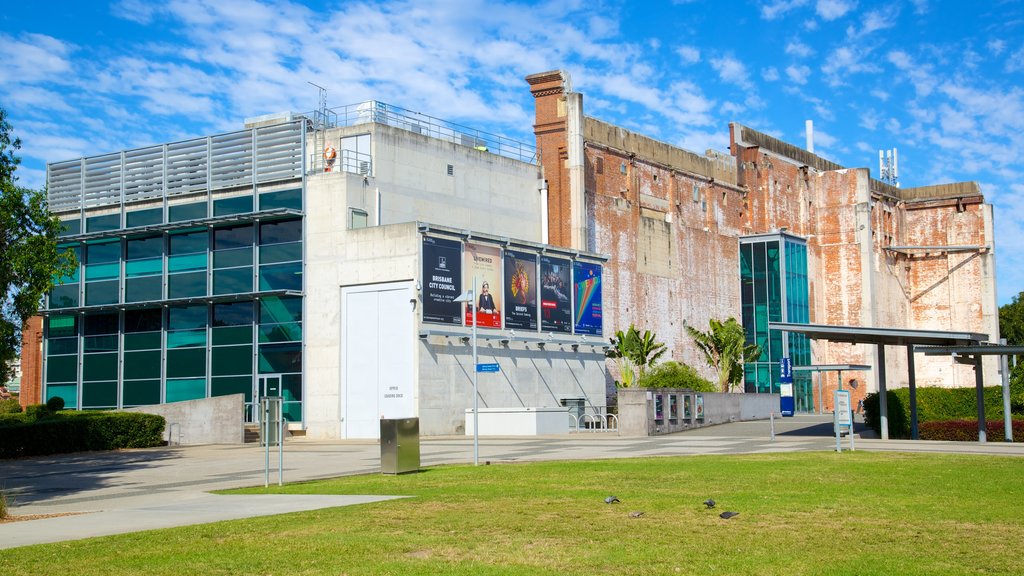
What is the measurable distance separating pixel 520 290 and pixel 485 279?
239 centimetres

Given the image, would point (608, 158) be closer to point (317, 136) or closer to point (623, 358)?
point (623, 358)

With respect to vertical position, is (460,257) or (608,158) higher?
(608,158)

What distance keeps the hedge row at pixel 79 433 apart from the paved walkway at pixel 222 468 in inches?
41.1

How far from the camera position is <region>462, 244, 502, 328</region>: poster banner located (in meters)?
44.9

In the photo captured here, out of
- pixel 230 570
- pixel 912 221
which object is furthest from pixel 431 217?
pixel 912 221

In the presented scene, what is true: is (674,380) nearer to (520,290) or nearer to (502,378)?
(520,290)

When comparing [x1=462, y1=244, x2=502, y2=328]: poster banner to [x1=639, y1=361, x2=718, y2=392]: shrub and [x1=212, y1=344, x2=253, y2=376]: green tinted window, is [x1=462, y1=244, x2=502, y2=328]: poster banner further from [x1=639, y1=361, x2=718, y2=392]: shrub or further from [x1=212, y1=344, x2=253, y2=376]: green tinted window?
[x1=212, y1=344, x2=253, y2=376]: green tinted window

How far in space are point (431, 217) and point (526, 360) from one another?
8.31 metres

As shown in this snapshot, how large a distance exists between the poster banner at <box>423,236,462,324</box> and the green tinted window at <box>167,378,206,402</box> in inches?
446

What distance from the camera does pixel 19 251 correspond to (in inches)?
1046

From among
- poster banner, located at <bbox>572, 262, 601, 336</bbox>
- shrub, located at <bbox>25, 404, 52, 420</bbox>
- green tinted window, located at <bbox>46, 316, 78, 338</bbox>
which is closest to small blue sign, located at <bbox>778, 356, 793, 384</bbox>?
poster banner, located at <bbox>572, 262, 601, 336</bbox>

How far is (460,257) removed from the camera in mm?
44562

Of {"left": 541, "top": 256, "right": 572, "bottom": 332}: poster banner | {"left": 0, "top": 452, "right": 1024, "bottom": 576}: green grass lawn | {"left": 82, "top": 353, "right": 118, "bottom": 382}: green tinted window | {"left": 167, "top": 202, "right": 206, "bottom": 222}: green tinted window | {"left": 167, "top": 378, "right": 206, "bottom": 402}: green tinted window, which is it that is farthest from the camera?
{"left": 82, "top": 353, "right": 118, "bottom": 382}: green tinted window

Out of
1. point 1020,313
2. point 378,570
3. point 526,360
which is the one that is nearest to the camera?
point 378,570
